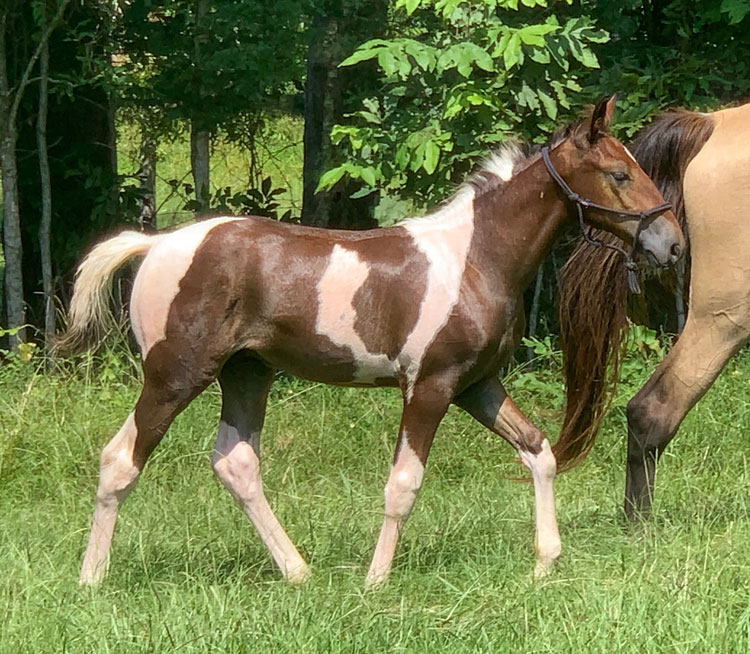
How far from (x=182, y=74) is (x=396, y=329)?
13.3 ft

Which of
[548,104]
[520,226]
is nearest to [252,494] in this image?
[520,226]

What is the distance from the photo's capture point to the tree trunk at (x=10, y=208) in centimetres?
679

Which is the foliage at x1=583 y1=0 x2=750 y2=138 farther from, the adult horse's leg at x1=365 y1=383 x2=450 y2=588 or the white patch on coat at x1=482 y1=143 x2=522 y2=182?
the adult horse's leg at x1=365 y1=383 x2=450 y2=588

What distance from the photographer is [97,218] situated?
24.6 feet

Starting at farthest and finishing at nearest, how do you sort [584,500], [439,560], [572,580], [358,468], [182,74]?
[182,74] → [358,468] → [584,500] → [439,560] → [572,580]

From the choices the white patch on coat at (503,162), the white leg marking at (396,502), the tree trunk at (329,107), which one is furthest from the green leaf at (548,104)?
the white leg marking at (396,502)

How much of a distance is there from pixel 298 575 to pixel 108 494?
70 centimetres

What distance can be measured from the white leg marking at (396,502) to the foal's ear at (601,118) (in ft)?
3.84

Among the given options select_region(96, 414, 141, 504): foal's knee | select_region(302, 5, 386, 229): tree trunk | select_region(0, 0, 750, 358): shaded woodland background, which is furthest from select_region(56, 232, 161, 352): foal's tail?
select_region(302, 5, 386, 229): tree trunk

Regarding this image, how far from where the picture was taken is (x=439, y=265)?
12.4ft

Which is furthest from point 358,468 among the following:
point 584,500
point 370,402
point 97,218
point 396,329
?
point 97,218

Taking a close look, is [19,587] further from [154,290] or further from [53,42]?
[53,42]

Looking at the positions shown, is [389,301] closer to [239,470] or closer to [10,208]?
[239,470]

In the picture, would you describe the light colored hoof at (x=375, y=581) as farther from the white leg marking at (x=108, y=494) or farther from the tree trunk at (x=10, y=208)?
the tree trunk at (x=10, y=208)
